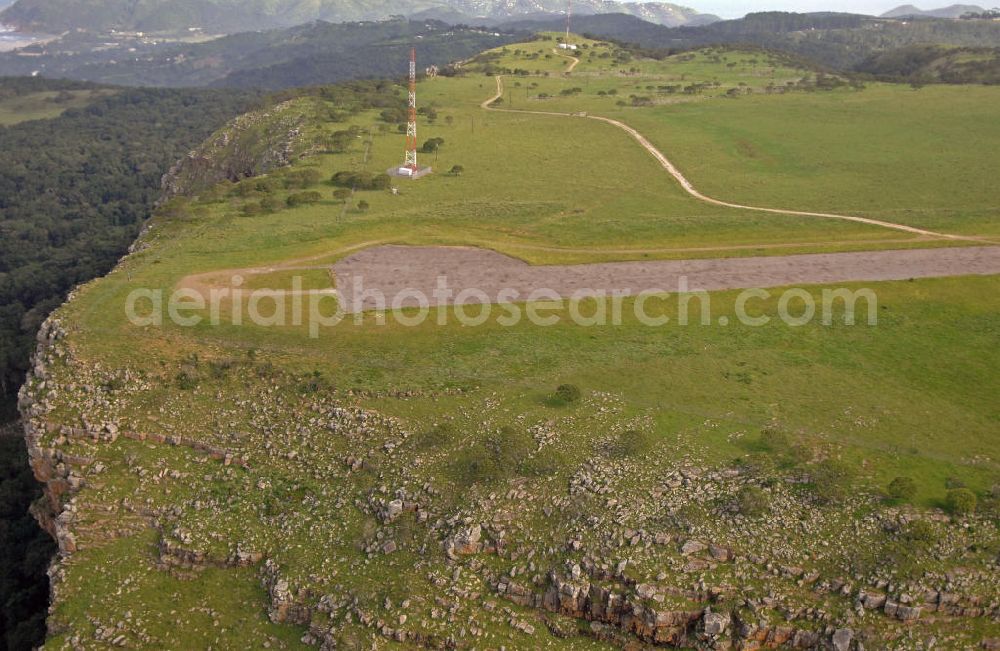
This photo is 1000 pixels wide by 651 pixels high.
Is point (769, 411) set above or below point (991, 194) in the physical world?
below

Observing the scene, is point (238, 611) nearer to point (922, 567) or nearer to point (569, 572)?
point (569, 572)

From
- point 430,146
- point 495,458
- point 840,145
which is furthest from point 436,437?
point 840,145

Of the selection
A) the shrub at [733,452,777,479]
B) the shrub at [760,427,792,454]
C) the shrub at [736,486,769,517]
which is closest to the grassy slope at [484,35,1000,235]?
the shrub at [760,427,792,454]

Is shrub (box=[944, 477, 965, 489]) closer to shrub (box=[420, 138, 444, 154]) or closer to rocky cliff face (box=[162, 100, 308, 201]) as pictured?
shrub (box=[420, 138, 444, 154])

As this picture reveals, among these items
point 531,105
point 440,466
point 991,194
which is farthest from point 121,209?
point 991,194

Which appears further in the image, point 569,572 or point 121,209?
point 121,209

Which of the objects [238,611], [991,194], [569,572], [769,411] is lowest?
[238,611]
